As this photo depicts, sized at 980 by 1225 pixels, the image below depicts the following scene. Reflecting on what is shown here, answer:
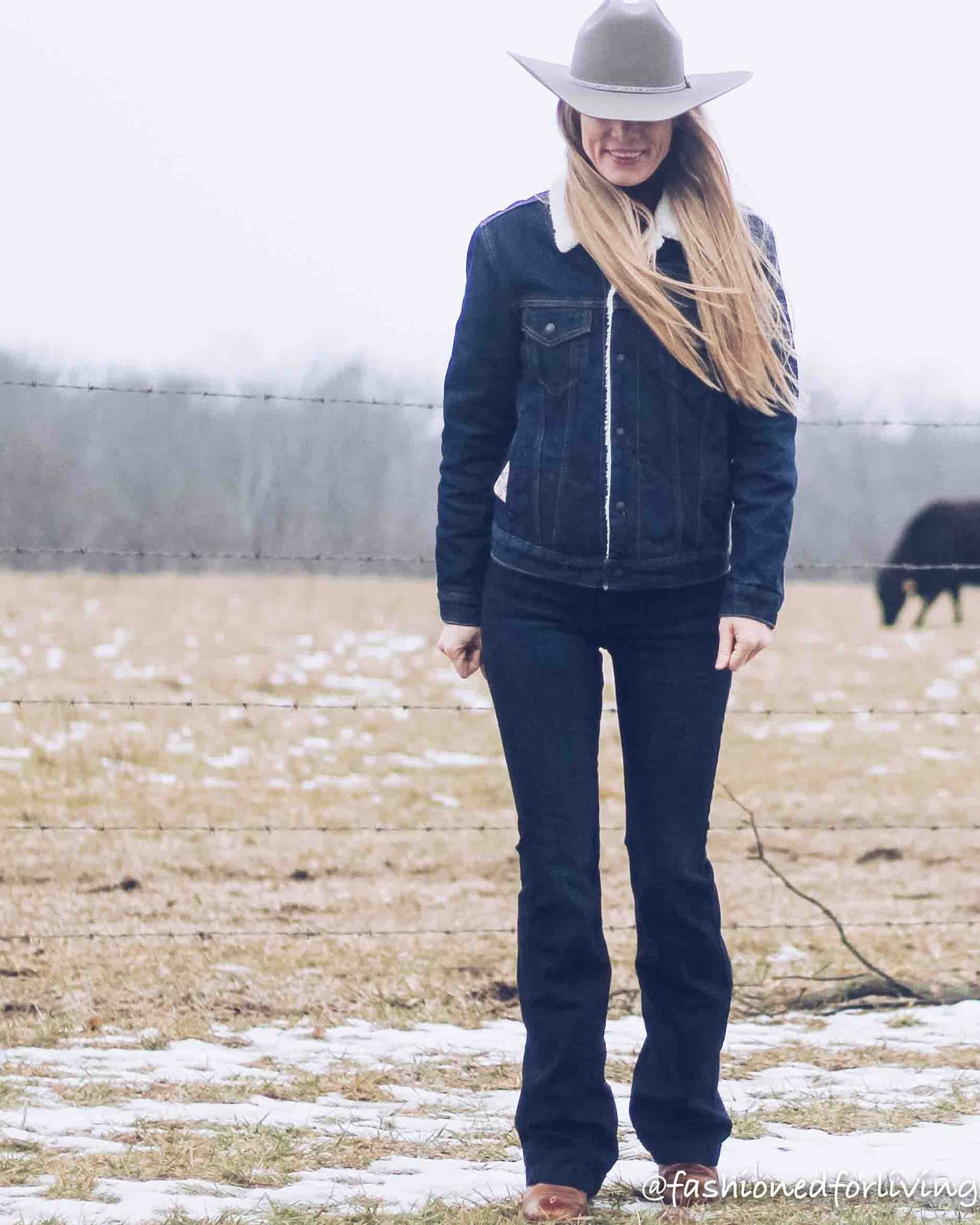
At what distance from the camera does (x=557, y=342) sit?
235cm

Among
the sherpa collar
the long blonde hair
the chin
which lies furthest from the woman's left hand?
the chin

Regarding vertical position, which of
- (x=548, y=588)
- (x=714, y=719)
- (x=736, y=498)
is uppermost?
(x=736, y=498)

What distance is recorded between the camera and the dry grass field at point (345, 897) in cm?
294

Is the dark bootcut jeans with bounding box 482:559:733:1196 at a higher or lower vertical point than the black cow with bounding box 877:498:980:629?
higher

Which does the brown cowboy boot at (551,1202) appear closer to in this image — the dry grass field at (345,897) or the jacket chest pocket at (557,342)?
the dry grass field at (345,897)

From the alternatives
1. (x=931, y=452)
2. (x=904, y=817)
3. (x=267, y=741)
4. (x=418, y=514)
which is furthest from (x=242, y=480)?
(x=904, y=817)

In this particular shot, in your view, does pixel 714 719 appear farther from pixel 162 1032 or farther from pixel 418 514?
pixel 418 514

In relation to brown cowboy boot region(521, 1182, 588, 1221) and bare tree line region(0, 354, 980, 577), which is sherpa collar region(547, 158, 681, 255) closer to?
brown cowboy boot region(521, 1182, 588, 1221)

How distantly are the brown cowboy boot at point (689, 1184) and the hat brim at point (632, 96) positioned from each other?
163 centimetres

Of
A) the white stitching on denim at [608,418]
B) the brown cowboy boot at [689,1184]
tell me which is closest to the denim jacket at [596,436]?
the white stitching on denim at [608,418]

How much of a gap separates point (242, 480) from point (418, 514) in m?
4.10

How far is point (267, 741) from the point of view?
8.30 meters

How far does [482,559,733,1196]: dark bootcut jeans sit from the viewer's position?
7.85 ft

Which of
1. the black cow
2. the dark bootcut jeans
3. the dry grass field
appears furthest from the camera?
the black cow
